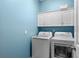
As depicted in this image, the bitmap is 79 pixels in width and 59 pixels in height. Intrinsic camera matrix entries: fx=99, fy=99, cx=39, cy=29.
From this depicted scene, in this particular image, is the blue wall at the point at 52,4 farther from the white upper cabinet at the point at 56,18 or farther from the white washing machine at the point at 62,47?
the white washing machine at the point at 62,47

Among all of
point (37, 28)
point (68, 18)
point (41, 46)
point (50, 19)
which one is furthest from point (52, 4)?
point (41, 46)

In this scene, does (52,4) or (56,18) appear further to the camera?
(52,4)

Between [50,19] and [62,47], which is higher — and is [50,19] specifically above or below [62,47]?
above

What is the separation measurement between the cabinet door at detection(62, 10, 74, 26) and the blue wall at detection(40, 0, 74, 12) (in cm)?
36

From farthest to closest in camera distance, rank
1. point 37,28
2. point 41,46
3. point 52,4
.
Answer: point 37,28 → point 52,4 → point 41,46

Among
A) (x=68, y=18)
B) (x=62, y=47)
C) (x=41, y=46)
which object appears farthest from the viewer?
(x=41, y=46)

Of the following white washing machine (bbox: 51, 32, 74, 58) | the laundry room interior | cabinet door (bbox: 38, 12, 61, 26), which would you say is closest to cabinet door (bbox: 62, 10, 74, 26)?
the laundry room interior

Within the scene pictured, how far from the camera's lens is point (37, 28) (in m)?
4.20

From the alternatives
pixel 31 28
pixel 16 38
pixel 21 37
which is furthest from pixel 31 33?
pixel 16 38

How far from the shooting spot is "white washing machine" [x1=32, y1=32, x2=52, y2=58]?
10.6 ft

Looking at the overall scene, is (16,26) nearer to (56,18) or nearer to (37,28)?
(37,28)

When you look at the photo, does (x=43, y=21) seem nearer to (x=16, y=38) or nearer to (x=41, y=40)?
(x=41, y=40)

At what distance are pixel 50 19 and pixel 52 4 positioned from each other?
2.09 ft

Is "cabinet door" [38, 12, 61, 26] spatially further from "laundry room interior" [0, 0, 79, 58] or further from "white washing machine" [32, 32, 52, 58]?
"white washing machine" [32, 32, 52, 58]
